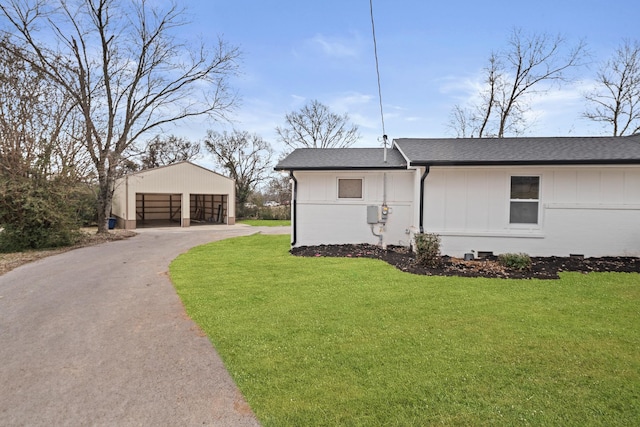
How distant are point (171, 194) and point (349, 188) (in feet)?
50.6

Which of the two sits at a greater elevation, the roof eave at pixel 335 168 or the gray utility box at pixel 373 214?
the roof eave at pixel 335 168

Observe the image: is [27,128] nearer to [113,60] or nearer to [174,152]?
[113,60]

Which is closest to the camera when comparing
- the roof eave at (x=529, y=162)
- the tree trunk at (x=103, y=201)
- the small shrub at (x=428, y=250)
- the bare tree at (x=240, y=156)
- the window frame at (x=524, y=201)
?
the small shrub at (x=428, y=250)

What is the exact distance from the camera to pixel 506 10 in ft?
32.8

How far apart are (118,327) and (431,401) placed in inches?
149

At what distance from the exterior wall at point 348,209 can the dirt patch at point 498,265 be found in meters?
A: 1.00

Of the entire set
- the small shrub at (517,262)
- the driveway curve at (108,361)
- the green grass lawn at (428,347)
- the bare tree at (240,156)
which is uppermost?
the bare tree at (240,156)

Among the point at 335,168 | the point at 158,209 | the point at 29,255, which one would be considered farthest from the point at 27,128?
the point at 158,209

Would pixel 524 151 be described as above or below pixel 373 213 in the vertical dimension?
above

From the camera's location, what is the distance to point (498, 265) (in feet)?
24.9

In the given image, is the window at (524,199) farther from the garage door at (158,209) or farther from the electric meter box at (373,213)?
the garage door at (158,209)

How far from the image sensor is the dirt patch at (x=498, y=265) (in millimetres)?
6953

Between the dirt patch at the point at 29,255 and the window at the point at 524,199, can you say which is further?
the window at the point at 524,199

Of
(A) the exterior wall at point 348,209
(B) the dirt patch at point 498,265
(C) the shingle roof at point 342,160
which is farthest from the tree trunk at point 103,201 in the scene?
(B) the dirt patch at point 498,265
